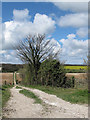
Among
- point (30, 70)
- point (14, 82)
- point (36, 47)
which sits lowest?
point (14, 82)

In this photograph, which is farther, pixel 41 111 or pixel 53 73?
pixel 53 73

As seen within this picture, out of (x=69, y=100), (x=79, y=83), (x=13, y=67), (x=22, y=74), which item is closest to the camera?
(x=69, y=100)

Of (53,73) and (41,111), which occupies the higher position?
(53,73)

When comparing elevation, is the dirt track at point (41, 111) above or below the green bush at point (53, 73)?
below

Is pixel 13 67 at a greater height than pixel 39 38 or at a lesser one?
lesser

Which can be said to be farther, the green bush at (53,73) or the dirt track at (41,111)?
the green bush at (53,73)

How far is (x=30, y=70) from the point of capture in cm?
2064

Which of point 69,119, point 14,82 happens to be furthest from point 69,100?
point 14,82

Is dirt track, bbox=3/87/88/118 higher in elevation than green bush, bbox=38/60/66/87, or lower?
lower

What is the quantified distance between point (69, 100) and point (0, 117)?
210 inches

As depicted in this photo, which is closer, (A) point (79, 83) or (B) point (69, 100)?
(B) point (69, 100)

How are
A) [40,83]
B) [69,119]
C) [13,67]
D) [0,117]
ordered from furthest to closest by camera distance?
[13,67], [40,83], [69,119], [0,117]

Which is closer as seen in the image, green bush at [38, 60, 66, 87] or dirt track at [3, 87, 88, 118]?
dirt track at [3, 87, 88, 118]

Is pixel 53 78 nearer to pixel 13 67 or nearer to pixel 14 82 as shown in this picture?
pixel 14 82
